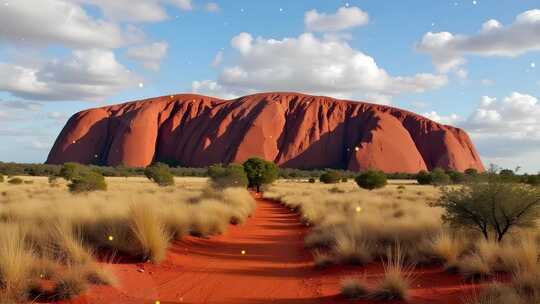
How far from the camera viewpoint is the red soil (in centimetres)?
704

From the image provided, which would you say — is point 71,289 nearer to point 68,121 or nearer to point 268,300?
point 268,300

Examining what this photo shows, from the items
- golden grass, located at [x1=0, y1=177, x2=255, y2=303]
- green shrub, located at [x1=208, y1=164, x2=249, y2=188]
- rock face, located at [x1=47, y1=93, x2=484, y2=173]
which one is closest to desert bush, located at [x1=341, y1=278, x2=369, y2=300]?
golden grass, located at [x1=0, y1=177, x2=255, y2=303]

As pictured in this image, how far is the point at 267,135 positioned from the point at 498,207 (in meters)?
84.6

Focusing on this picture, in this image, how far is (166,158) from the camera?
350ft

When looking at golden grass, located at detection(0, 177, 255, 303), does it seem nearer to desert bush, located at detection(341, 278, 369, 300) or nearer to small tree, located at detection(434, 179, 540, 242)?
desert bush, located at detection(341, 278, 369, 300)

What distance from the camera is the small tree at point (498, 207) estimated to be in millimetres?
10859

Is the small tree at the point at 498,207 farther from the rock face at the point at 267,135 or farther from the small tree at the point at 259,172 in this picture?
the rock face at the point at 267,135

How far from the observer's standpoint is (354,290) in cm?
701

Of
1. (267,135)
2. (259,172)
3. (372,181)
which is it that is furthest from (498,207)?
(267,135)

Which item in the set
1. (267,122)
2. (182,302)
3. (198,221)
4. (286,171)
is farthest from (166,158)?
(182,302)

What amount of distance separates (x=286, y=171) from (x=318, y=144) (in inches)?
586

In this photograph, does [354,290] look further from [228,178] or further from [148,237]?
[228,178]

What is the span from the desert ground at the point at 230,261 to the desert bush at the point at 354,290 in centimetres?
2

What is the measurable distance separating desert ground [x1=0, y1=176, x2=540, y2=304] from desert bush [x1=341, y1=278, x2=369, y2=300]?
16 millimetres
